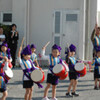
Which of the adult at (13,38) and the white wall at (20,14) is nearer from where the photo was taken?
the adult at (13,38)

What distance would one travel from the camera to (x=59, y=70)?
23.2 ft

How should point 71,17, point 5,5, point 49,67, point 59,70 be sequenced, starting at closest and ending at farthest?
point 59,70
point 49,67
point 71,17
point 5,5

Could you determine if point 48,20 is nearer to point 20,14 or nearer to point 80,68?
point 20,14

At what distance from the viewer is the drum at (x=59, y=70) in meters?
7.09

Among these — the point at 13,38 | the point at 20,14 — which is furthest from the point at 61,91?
the point at 20,14

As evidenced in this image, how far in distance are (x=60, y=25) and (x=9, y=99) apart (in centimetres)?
706

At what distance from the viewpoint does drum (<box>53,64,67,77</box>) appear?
23.3 ft

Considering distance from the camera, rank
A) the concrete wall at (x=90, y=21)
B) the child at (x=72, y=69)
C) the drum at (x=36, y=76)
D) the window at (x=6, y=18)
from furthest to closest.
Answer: the window at (x=6, y=18) → the concrete wall at (x=90, y=21) → the child at (x=72, y=69) → the drum at (x=36, y=76)

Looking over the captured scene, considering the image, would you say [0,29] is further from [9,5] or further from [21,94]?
[21,94]

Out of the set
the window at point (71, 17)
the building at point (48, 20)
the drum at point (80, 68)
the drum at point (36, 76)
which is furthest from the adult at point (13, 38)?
the drum at point (36, 76)

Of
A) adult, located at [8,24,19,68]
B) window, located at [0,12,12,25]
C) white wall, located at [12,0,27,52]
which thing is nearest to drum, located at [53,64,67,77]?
adult, located at [8,24,19,68]

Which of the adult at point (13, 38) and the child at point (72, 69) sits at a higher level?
the adult at point (13, 38)

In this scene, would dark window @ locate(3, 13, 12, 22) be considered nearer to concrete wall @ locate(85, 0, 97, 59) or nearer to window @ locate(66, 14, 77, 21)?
window @ locate(66, 14, 77, 21)

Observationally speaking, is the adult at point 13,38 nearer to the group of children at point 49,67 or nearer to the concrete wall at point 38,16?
the concrete wall at point 38,16
